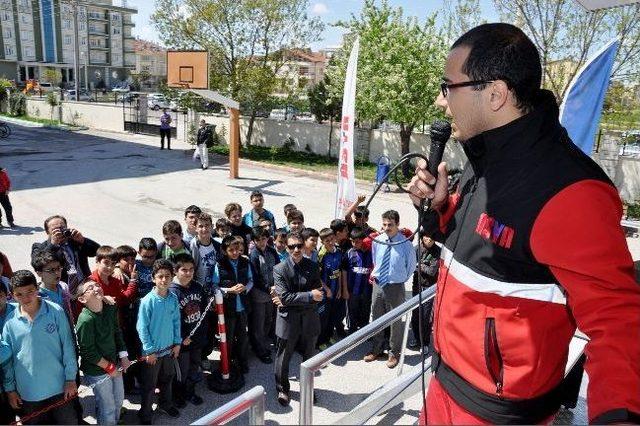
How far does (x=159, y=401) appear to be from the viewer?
4566 mm

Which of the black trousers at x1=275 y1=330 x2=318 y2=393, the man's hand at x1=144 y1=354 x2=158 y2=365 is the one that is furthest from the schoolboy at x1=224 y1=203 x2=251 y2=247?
the man's hand at x1=144 y1=354 x2=158 y2=365

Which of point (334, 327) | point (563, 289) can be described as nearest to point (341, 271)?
point (334, 327)

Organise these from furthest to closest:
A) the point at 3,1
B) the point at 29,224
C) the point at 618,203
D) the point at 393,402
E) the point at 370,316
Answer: the point at 3,1 < the point at 29,224 < the point at 370,316 < the point at 393,402 < the point at 618,203

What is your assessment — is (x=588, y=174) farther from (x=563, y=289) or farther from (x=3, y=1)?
(x=3, y=1)

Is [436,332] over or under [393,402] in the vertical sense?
over

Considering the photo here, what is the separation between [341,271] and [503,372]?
14.3 feet

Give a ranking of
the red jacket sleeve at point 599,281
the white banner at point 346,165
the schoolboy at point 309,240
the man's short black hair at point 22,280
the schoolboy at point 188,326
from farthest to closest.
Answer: the white banner at point 346,165 → the schoolboy at point 309,240 → the schoolboy at point 188,326 → the man's short black hair at point 22,280 → the red jacket sleeve at point 599,281

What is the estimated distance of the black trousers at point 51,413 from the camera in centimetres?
362

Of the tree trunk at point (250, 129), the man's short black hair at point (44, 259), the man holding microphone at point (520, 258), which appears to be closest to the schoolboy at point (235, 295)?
the man's short black hair at point (44, 259)

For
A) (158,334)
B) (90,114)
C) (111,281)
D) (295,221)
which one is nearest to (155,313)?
(158,334)

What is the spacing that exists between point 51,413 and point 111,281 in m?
A: 1.33

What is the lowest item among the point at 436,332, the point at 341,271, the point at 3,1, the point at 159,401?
the point at 159,401

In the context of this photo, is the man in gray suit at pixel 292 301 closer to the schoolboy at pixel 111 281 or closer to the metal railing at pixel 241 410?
the schoolboy at pixel 111 281

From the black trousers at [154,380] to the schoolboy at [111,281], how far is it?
0.65 meters
